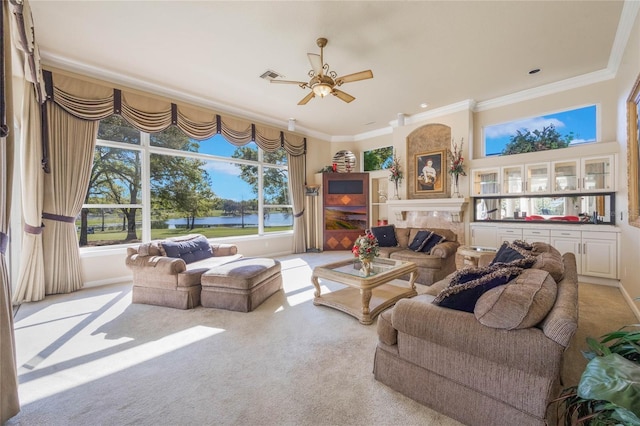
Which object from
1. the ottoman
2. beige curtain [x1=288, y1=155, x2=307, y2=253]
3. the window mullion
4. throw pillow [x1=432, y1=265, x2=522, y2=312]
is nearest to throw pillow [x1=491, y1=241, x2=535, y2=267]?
throw pillow [x1=432, y1=265, x2=522, y2=312]

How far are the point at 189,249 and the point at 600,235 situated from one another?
5910 millimetres

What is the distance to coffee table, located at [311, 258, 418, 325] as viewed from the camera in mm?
2775

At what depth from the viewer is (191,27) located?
3021 millimetres

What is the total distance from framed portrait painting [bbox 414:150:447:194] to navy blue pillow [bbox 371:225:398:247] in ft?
4.90

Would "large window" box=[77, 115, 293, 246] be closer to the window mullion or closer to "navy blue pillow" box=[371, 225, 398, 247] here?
the window mullion

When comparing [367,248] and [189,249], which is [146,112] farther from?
[367,248]

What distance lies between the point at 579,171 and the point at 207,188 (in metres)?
6.50

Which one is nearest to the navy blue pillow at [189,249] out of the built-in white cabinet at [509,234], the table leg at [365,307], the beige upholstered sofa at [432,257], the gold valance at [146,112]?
the gold valance at [146,112]

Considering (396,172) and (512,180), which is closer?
(512,180)

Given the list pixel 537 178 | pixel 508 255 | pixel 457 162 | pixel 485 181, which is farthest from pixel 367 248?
pixel 537 178

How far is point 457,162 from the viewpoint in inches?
208

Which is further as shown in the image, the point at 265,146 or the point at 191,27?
the point at 265,146

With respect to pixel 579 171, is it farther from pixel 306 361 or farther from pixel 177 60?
pixel 177 60

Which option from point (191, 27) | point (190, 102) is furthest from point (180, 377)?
point (190, 102)
